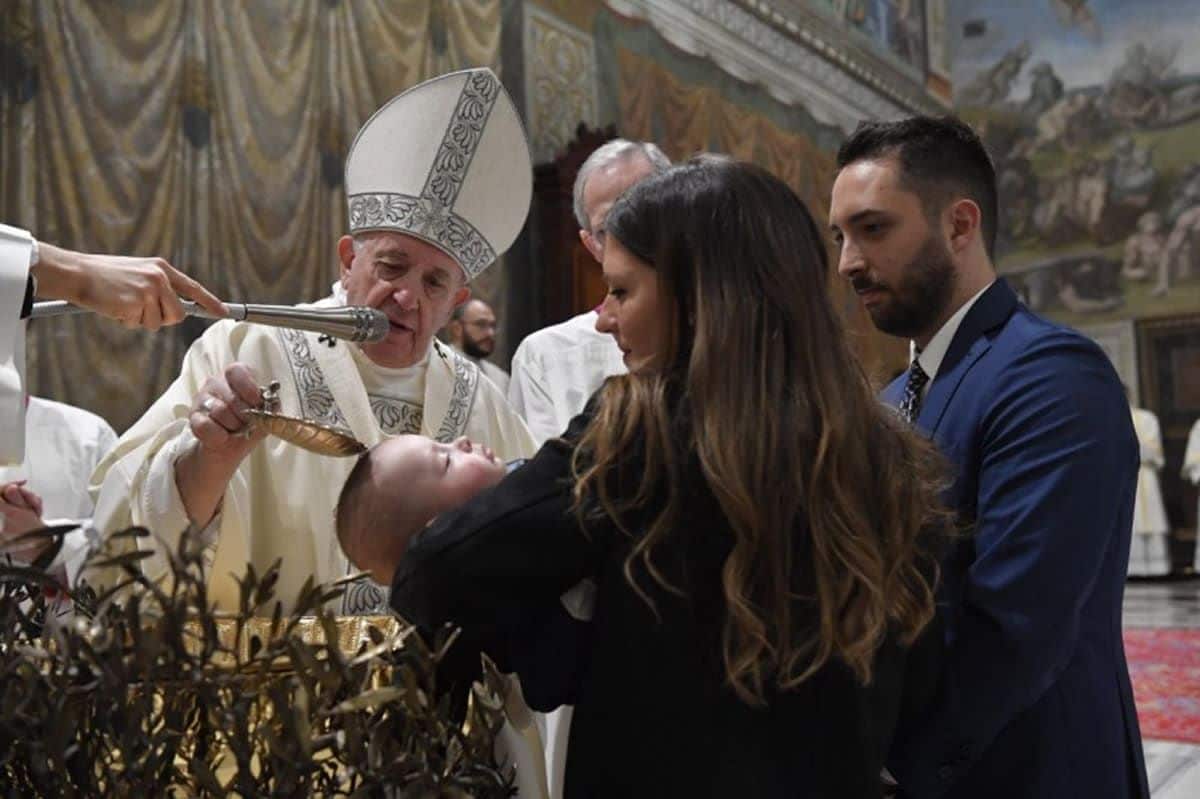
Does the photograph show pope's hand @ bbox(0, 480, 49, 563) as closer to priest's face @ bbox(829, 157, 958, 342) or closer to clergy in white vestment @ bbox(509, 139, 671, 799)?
priest's face @ bbox(829, 157, 958, 342)

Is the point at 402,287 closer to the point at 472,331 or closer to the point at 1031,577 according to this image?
the point at 1031,577

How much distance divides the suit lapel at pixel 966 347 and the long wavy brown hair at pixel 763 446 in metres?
0.50

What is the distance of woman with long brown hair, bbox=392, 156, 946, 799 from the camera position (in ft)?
4.23

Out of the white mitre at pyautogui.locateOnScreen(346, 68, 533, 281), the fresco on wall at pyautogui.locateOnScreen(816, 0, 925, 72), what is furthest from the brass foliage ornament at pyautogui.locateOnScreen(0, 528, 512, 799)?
the fresco on wall at pyautogui.locateOnScreen(816, 0, 925, 72)

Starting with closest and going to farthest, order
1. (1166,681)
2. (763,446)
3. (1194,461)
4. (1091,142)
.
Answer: (763,446)
(1166,681)
(1194,461)
(1091,142)

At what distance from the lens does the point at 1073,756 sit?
179 cm

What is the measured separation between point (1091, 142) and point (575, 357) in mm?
15823

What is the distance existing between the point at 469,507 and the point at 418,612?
12cm

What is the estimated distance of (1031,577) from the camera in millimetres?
1649

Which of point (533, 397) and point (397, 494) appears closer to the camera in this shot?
point (397, 494)

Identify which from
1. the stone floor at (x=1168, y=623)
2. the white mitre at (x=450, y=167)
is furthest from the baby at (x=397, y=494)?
the stone floor at (x=1168, y=623)

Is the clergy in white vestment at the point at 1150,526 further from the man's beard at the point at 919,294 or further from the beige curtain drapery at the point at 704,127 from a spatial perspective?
the man's beard at the point at 919,294

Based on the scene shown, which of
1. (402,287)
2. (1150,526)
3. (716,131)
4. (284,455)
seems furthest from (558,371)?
(1150,526)

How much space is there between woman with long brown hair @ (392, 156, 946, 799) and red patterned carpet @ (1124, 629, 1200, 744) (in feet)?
14.9
